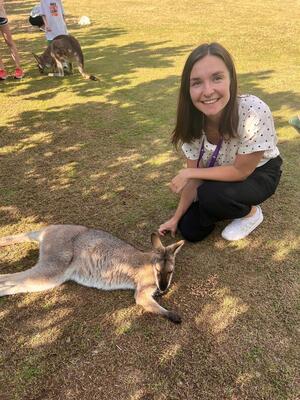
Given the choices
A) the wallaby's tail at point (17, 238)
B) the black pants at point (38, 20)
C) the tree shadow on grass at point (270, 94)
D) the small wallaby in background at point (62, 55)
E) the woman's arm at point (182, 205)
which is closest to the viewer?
the wallaby's tail at point (17, 238)

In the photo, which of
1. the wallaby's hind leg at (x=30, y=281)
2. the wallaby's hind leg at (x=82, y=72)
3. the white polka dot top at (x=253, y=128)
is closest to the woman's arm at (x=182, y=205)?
the white polka dot top at (x=253, y=128)

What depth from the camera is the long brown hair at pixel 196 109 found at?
2916 millimetres

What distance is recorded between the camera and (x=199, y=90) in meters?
2.99

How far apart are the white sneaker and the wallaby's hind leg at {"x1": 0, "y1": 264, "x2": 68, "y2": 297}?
1.59 meters

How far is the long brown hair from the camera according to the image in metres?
2.92

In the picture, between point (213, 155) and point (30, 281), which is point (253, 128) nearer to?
point (213, 155)

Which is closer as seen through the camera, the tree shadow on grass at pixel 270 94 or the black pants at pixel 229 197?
the black pants at pixel 229 197

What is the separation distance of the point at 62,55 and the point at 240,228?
19.3ft

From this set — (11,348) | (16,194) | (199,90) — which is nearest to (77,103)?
(16,194)

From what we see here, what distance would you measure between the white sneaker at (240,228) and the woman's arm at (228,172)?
518mm

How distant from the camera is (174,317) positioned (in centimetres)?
298

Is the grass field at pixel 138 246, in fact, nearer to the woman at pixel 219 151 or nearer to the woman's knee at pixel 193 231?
the woman's knee at pixel 193 231

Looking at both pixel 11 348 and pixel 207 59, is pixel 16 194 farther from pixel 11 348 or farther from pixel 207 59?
pixel 207 59

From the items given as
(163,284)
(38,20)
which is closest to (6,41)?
(38,20)
